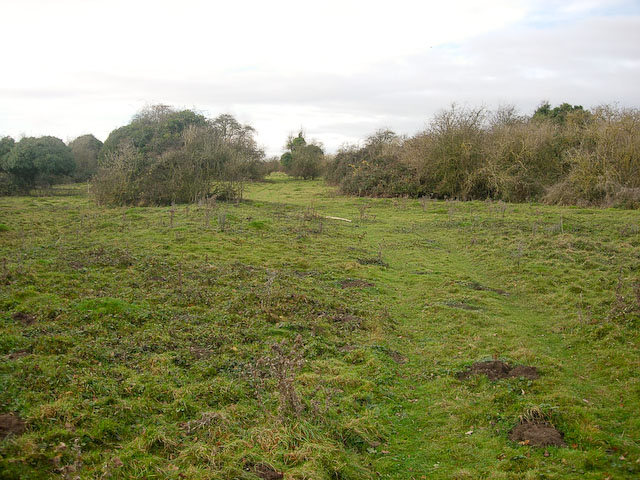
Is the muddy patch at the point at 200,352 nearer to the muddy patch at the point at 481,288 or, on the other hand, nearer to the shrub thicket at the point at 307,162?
the muddy patch at the point at 481,288

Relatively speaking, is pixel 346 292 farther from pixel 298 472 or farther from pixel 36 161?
pixel 36 161

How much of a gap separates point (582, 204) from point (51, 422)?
2655 centimetres

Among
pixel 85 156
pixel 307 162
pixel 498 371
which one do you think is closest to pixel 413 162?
pixel 307 162

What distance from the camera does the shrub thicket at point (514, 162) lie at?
2489 cm

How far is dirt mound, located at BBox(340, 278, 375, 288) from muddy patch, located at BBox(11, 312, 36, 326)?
22.2 feet

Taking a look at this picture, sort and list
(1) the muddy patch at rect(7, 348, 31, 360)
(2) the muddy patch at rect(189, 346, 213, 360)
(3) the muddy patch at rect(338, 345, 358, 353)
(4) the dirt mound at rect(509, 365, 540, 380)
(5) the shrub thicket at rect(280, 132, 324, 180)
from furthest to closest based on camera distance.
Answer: (5) the shrub thicket at rect(280, 132, 324, 180)
(3) the muddy patch at rect(338, 345, 358, 353)
(2) the muddy patch at rect(189, 346, 213, 360)
(4) the dirt mound at rect(509, 365, 540, 380)
(1) the muddy patch at rect(7, 348, 31, 360)

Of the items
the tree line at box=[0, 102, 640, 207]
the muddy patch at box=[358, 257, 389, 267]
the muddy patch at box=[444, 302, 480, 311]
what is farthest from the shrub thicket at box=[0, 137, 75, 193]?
the muddy patch at box=[444, 302, 480, 311]

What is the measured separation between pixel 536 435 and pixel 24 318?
798cm

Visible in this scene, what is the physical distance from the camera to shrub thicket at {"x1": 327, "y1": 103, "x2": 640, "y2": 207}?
24.9 metres

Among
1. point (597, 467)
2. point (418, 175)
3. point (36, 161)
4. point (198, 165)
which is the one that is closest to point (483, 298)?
point (597, 467)

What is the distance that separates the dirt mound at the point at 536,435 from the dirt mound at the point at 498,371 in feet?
4.30

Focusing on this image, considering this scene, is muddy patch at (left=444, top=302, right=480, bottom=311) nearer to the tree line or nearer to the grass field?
the grass field

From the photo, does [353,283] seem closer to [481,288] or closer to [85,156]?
[481,288]

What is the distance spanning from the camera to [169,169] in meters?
26.3
